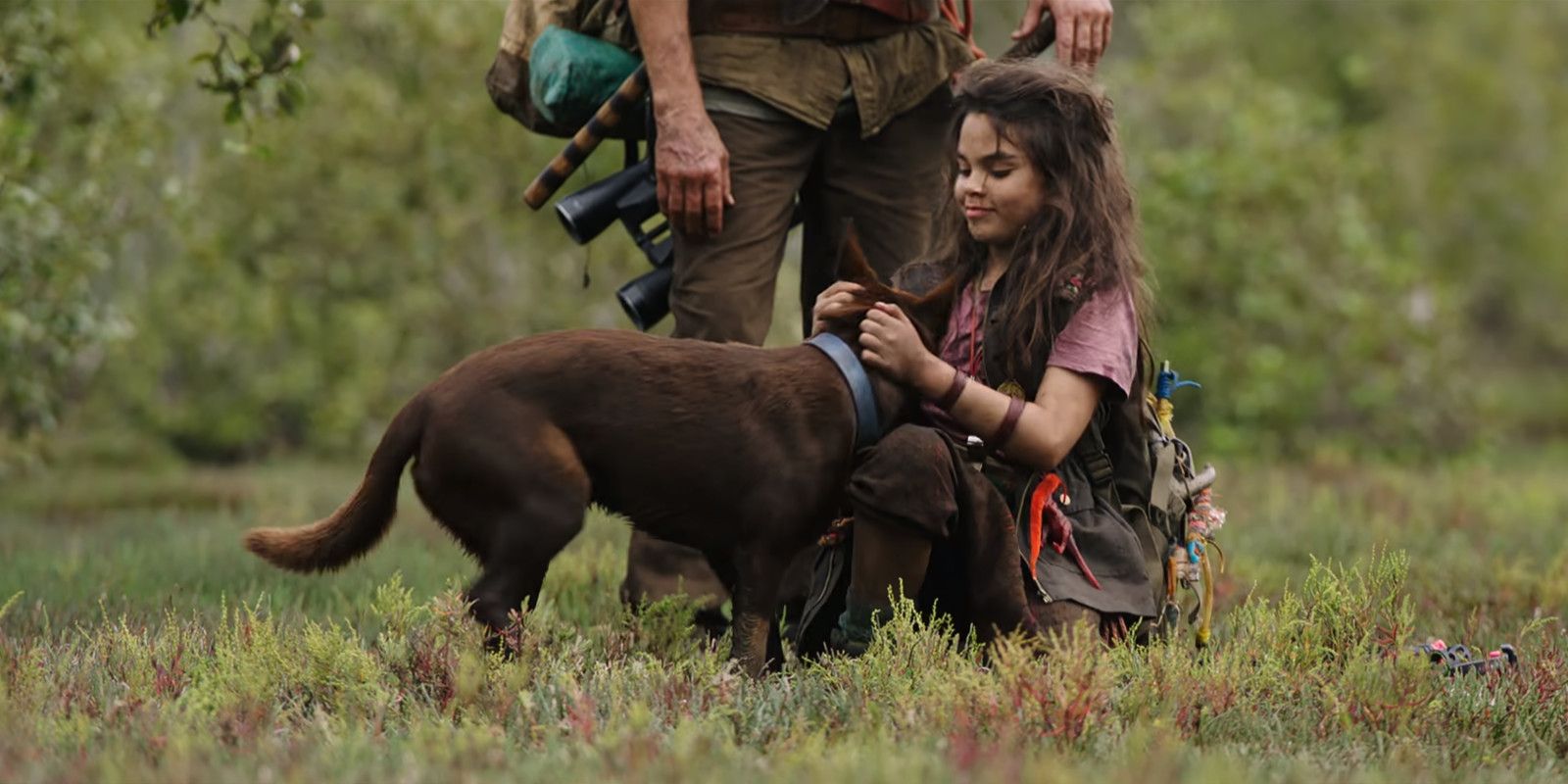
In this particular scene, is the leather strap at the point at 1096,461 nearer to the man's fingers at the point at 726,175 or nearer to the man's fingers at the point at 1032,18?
the man's fingers at the point at 726,175

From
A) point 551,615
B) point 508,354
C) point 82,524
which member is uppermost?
point 508,354

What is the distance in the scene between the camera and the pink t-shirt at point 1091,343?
439cm

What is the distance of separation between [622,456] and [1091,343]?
1.14m

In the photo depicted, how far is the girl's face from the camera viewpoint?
4.62m

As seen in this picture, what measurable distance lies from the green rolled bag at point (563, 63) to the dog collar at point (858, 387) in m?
1.23

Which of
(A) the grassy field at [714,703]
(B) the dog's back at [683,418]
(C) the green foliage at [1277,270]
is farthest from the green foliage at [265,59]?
(C) the green foliage at [1277,270]

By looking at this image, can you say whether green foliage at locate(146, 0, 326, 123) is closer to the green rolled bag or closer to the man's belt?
the green rolled bag

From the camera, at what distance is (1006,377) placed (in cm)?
454

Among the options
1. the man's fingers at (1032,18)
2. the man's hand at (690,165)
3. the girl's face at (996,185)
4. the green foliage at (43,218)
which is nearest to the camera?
the girl's face at (996,185)

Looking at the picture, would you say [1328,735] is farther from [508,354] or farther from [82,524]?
[82,524]

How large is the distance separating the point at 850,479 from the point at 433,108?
981 centimetres

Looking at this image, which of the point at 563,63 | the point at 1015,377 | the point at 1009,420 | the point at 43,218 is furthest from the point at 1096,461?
the point at 43,218

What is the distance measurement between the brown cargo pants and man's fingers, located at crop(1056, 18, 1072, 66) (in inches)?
14.8

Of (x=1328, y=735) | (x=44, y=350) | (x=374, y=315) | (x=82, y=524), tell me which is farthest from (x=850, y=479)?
(x=374, y=315)
